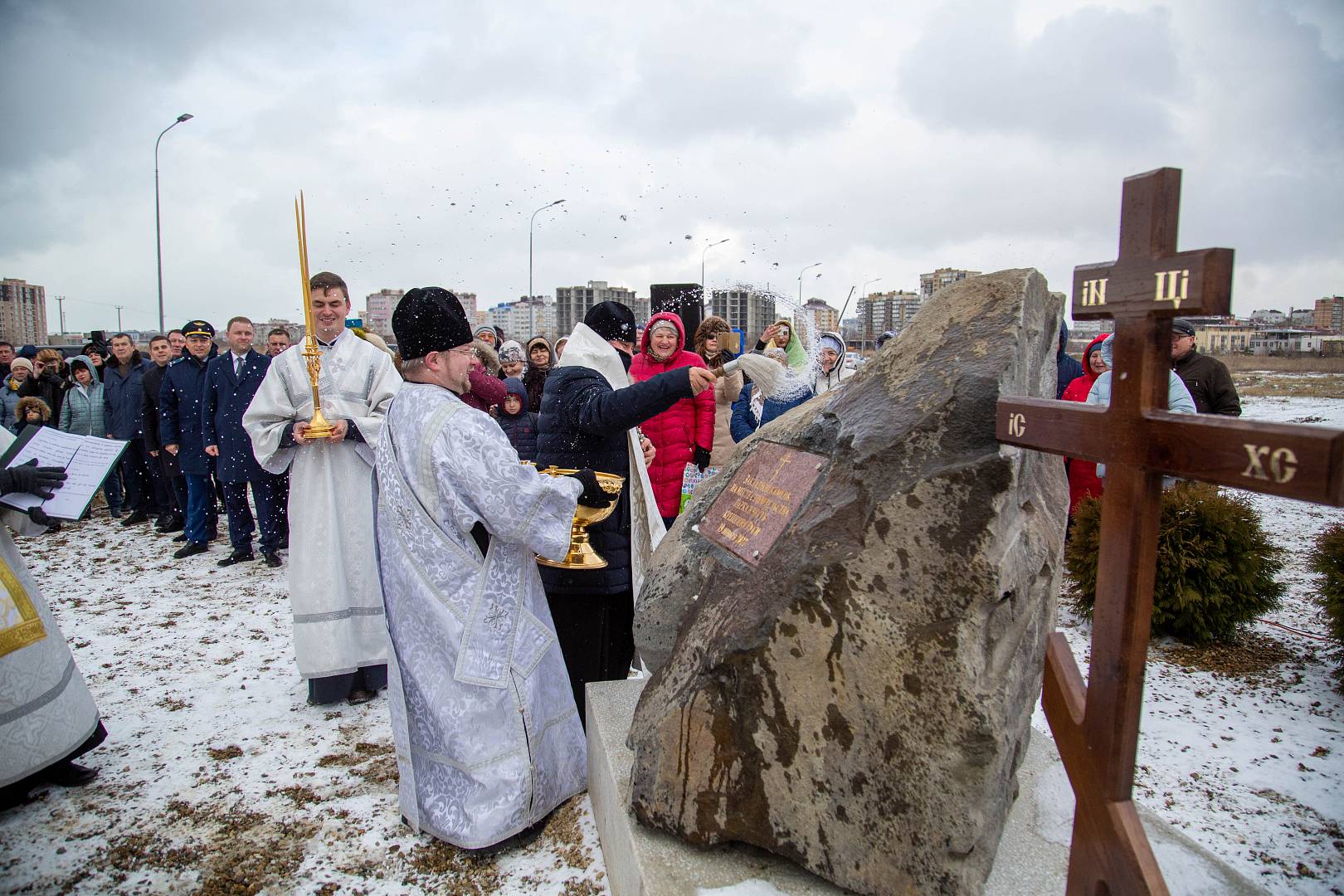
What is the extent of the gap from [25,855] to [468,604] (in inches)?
73.0

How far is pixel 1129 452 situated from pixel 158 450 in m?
8.76

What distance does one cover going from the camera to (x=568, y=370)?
10.2 ft

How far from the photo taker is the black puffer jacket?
114 inches

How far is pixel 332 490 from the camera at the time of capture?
3.90 meters

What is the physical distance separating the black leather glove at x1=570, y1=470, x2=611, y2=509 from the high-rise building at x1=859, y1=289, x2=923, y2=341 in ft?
42.9

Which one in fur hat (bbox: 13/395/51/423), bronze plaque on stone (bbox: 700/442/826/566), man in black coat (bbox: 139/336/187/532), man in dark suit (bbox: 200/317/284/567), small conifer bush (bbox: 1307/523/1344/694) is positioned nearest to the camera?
bronze plaque on stone (bbox: 700/442/826/566)

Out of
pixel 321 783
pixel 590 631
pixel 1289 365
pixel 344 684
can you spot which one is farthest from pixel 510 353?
pixel 1289 365

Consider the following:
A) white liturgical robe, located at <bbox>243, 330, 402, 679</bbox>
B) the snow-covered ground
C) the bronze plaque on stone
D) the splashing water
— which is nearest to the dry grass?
the snow-covered ground

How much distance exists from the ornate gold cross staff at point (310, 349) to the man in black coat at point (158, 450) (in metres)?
4.32

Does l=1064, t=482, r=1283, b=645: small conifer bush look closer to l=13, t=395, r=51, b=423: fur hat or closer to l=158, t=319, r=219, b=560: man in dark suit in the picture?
l=13, t=395, r=51, b=423: fur hat

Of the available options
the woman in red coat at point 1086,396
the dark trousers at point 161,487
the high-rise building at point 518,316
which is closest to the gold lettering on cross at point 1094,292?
the woman in red coat at point 1086,396

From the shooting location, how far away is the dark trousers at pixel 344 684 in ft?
12.4

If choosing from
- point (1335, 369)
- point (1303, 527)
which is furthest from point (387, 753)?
point (1335, 369)

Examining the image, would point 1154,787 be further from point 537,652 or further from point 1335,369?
point 1335,369
